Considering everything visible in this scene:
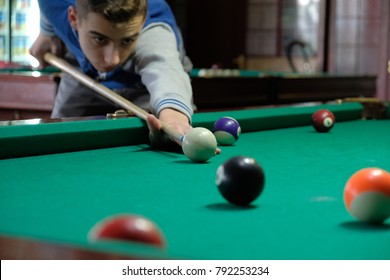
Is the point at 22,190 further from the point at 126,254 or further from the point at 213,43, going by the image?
the point at 213,43

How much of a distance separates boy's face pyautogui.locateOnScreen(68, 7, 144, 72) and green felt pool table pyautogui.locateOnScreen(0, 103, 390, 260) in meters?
0.42

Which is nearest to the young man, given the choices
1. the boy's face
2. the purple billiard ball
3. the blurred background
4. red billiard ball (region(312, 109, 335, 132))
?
the boy's face

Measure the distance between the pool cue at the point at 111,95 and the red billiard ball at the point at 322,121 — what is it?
30.8 inches

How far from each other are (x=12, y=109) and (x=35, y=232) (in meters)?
3.20

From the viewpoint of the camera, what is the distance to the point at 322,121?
9.50 feet

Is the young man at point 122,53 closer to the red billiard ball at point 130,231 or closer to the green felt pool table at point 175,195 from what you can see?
the green felt pool table at point 175,195

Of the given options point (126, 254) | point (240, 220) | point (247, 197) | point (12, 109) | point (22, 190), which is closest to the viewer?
point (126, 254)

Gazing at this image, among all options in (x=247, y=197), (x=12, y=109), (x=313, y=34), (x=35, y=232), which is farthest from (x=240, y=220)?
(x=313, y=34)

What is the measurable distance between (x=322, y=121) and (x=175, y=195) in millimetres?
1522

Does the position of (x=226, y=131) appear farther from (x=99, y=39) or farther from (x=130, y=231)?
(x=130, y=231)

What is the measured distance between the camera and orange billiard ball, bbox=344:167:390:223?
4.16ft

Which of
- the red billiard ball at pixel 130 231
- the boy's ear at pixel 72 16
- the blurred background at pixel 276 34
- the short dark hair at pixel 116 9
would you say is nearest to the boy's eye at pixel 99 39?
the short dark hair at pixel 116 9

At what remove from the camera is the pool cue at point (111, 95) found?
2.22m
